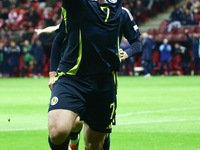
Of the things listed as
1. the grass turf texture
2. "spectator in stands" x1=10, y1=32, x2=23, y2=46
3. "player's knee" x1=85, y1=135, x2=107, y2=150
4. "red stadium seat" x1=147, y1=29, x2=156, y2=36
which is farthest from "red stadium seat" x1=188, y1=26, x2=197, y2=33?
"player's knee" x1=85, y1=135, x2=107, y2=150

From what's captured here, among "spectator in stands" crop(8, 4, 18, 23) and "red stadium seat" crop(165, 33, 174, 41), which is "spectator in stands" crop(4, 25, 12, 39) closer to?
"spectator in stands" crop(8, 4, 18, 23)

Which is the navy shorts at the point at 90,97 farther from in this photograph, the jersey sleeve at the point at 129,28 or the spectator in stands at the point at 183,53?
the spectator in stands at the point at 183,53

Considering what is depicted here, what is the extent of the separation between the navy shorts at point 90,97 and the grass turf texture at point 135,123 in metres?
2.16

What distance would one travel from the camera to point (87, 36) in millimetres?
4492

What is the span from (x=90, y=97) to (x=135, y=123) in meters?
4.70

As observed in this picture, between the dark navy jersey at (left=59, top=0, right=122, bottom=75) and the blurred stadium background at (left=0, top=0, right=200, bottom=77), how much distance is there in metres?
22.3

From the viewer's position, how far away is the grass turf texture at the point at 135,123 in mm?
6977

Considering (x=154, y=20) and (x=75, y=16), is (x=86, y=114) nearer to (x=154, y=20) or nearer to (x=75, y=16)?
(x=75, y=16)

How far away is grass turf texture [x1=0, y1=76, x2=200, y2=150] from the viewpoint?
6.98 m

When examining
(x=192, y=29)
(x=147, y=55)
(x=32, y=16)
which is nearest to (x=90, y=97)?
(x=147, y=55)

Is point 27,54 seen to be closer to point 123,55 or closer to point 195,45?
point 195,45

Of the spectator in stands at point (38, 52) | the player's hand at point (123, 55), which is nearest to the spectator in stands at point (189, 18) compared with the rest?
the spectator in stands at point (38, 52)

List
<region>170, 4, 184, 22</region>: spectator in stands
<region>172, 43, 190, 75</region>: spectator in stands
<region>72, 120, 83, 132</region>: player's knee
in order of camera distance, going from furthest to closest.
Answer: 1. <region>170, 4, 184, 22</region>: spectator in stands
2. <region>172, 43, 190, 75</region>: spectator in stands
3. <region>72, 120, 83, 132</region>: player's knee

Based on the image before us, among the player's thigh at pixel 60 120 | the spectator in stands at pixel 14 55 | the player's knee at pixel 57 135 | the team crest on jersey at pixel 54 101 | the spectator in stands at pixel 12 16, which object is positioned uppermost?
the team crest on jersey at pixel 54 101
